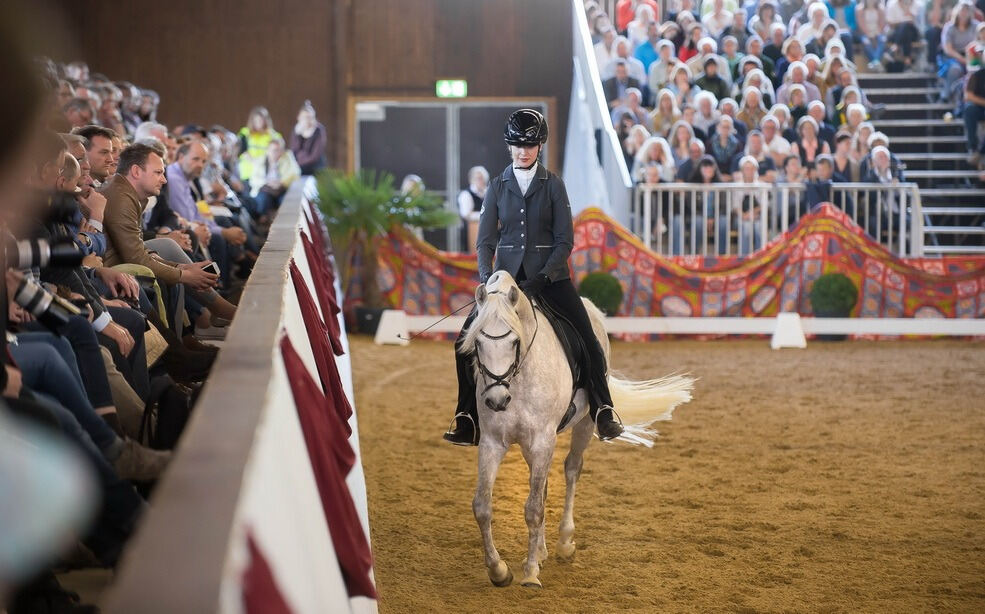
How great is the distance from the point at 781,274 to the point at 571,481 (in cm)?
988

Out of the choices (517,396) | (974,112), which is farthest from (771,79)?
(517,396)

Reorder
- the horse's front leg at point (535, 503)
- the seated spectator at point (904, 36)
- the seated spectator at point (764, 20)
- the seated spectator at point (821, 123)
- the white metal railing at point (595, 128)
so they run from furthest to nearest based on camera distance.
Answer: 1. the seated spectator at point (904, 36)
2. the seated spectator at point (764, 20)
3. the seated spectator at point (821, 123)
4. the white metal railing at point (595, 128)
5. the horse's front leg at point (535, 503)

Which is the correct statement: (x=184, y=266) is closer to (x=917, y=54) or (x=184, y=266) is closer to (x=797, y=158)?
(x=797, y=158)

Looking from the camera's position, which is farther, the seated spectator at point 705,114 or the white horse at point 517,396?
the seated spectator at point 705,114

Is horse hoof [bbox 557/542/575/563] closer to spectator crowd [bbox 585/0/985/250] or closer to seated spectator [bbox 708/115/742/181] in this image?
spectator crowd [bbox 585/0/985/250]

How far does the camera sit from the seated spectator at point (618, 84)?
20.0 m

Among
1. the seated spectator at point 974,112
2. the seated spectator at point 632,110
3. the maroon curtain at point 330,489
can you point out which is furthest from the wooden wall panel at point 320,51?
the maroon curtain at point 330,489

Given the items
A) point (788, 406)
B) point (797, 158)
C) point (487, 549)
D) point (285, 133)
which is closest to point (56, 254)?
point (487, 549)

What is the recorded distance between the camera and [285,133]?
2316cm

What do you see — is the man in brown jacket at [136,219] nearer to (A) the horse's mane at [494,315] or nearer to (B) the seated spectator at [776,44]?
(A) the horse's mane at [494,315]

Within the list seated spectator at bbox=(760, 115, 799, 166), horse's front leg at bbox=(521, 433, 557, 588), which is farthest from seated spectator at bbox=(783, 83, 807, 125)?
horse's front leg at bbox=(521, 433, 557, 588)

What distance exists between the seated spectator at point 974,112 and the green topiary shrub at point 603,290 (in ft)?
24.4

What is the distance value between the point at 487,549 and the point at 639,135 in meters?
12.6

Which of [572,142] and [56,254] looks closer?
[56,254]
